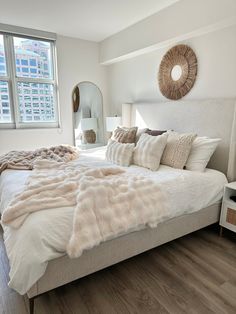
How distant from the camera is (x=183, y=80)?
2.88 meters

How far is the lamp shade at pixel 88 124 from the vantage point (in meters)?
4.32

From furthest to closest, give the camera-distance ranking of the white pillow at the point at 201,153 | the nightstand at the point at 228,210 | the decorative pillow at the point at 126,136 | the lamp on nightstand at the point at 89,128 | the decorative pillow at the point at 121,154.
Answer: the lamp on nightstand at the point at 89,128 → the decorative pillow at the point at 126,136 → the decorative pillow at the point at 121,154 → the white pillow at the point at 201,153 → the nightstand at the point at 228,210

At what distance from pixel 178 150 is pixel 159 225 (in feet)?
2.96

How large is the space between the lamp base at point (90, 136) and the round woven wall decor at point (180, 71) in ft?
5.70

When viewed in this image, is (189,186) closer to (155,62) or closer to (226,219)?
(226,219)

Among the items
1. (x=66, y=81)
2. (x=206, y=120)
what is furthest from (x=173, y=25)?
(x=66, y=81)

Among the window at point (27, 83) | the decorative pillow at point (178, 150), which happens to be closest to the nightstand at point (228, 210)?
the decorative pillow at point (178, 150)

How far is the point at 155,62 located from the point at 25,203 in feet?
9.27

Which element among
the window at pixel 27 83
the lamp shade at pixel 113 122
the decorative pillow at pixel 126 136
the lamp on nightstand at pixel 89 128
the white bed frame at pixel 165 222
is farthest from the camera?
the lamp on nightstand at pixel 89 128

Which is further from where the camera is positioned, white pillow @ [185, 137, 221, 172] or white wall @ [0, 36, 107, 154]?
white wall @ [0, 36, 107, 154]

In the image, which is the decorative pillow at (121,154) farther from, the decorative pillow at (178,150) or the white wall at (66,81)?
the white wall at (66,81)

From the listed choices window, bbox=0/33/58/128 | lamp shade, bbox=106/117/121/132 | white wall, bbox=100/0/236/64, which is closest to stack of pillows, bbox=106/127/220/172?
white wall, bbox=100/0/236/64

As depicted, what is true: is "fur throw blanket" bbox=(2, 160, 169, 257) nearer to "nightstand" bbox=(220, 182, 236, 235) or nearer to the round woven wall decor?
"nightstand" bbox=(220, 182, 236, 235)

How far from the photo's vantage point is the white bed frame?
142cm
